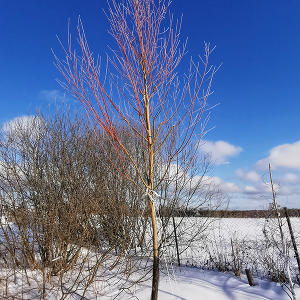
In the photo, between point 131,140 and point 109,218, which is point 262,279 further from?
point 131,140

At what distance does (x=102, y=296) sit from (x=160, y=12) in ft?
15.4

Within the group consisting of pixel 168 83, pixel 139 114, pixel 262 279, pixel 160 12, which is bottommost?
pixel 262 279

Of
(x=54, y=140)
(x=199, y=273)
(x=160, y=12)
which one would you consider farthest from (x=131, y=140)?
(x=160, y=12)

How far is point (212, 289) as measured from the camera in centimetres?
511

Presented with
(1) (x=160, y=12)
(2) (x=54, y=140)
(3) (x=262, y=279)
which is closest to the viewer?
(1) (x=160, y=12)

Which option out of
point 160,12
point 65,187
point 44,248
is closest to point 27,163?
point 65,187

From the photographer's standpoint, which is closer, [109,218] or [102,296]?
[102,296]

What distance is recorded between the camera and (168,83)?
3.10 m

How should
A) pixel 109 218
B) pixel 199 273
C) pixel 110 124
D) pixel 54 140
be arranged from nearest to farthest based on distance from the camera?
pixel 110 124, pixel 199 273, pixel 54 140, pixel 109 218

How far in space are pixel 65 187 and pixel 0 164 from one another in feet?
6.55

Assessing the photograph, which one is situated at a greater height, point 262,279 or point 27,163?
point 27,163

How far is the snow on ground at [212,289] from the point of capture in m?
4.80

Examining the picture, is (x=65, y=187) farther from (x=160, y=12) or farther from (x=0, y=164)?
(x=160, y=12)

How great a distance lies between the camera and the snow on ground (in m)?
4.80
